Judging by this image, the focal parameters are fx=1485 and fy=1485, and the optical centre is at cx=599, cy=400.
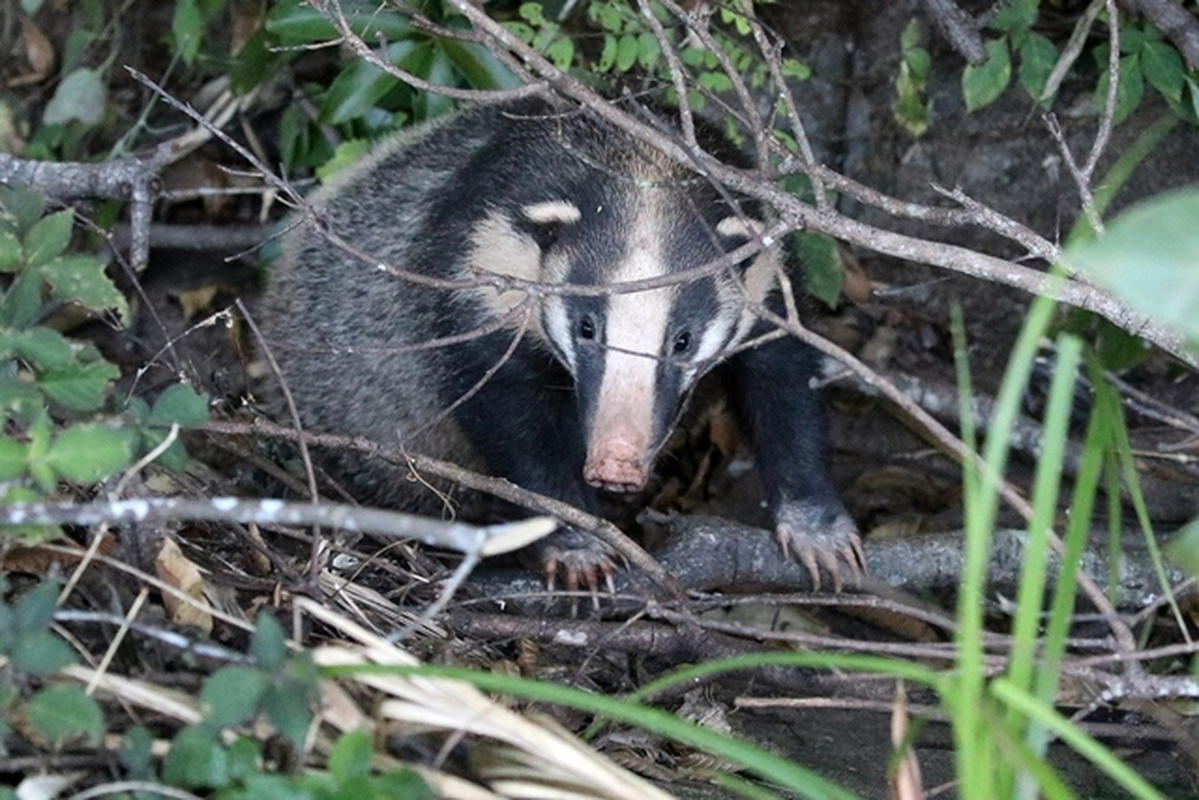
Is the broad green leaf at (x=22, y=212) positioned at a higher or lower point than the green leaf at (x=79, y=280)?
higher

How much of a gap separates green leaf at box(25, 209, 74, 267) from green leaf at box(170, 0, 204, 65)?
2.13 meters

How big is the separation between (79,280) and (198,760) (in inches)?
42.5

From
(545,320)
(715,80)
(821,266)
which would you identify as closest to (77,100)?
(715,80)

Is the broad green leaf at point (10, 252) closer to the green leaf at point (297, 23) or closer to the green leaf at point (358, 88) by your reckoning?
the green leaf at point (297, 23)

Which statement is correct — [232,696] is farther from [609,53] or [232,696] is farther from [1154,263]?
[609,53]

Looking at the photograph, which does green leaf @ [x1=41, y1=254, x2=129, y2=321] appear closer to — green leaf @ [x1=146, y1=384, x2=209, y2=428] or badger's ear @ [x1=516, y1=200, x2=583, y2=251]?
green leaf @ [x1=146, y1=384, x2=209, y2=428]

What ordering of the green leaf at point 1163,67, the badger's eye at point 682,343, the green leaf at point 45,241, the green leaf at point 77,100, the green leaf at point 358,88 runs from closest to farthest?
1. the green leaf at point 45,241
2. the badger's eye at point 682,343
3. the green leaf at point 1163,67
4. the green leaf at point 358,88
5. the green leaf at point 77,100

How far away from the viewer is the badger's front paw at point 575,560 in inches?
143

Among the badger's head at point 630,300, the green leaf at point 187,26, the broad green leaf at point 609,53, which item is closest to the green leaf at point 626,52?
the broad green leaf at point 609,53

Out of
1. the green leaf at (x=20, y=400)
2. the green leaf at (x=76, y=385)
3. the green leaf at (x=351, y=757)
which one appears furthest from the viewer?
the green leaf at (x=76, y=385)

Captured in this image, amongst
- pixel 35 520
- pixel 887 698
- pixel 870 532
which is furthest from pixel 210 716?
pixel 870 532

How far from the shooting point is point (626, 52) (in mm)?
4031

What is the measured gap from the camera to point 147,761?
6.64 ft

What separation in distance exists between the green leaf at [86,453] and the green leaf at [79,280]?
0.57m
